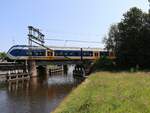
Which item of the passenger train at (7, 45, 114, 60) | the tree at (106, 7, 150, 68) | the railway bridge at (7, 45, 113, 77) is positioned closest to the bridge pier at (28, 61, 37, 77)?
the railway bridge at (7, 45, 113, 77)

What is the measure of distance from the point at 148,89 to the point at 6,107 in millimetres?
14067

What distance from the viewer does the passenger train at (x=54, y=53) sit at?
235ft

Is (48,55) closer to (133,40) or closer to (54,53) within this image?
(54,53)

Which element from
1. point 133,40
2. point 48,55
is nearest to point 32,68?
point 48,55

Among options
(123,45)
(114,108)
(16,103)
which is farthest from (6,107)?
(123,45)

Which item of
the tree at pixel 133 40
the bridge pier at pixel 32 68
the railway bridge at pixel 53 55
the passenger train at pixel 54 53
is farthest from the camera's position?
the bridge pier at pixel 32 68

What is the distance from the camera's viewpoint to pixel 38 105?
31.6 m

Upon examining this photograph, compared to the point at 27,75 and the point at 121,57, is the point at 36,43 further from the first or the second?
the point at 121,57

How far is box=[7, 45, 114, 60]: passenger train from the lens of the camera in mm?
71562

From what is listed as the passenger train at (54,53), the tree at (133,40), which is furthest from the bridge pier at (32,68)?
the tree at (133,40)

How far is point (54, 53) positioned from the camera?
7556 centimetres

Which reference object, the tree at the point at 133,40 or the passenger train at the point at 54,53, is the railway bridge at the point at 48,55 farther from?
the tree at the point at 133,40

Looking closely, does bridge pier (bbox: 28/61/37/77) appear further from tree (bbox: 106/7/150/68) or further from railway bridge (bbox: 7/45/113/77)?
tree (bbox: 106/7/150/68)

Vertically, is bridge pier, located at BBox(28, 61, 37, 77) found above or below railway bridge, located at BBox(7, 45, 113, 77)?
below
